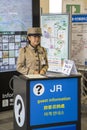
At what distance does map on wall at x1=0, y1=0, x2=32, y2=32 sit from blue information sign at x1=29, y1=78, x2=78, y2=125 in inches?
106

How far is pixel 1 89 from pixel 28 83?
2.70 metres

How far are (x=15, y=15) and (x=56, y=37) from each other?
80 centimetres

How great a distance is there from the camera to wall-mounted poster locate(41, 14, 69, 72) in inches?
225

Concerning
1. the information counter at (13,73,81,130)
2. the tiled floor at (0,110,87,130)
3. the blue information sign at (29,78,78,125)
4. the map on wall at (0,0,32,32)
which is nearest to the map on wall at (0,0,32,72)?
the map on wall at (0,0,32,32)

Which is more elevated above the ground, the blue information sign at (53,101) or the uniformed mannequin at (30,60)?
the uniformed mannequin at (30,60)

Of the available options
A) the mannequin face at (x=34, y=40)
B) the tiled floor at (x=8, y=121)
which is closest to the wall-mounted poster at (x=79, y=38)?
the tiled floor at (x=8, y=121)

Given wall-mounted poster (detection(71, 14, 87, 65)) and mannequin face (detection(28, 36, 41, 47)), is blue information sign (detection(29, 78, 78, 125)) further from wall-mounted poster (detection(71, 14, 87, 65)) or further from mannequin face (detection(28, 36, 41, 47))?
wall-mounted poster (detection(71, 14, 87, 65))

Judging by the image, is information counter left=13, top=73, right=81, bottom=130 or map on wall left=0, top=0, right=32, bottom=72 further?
map on wall left=0, top=0, right=32, bottom=72

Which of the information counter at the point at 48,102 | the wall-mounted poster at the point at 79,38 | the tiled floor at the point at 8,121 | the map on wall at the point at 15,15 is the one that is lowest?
the tiled floor at the point at 8,121

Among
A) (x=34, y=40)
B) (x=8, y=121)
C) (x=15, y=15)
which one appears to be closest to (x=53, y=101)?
(x=34, y=40)

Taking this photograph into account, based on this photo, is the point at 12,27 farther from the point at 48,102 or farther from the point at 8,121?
the point at 48,102

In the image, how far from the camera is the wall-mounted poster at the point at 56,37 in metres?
5.71

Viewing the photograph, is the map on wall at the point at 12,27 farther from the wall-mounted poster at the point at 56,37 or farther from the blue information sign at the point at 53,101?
the blue information sign at the point at 53,101

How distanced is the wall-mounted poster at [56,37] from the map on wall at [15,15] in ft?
0.95
